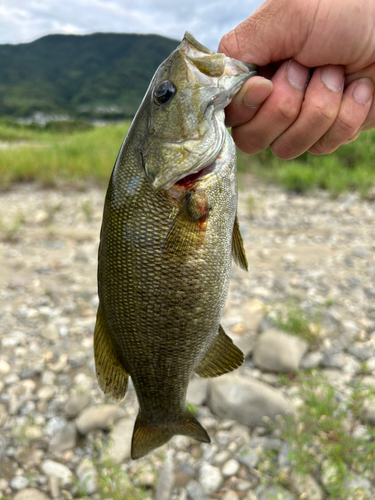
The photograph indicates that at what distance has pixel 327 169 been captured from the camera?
8.41 metres

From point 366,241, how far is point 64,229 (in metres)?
5.05

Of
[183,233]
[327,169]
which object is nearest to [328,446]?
[183,233]

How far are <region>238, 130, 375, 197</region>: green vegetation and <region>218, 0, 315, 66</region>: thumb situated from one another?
6.11 metres

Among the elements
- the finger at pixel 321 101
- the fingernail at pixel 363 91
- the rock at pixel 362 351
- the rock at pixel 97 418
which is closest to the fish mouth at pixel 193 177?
the finger at pixel 321 101

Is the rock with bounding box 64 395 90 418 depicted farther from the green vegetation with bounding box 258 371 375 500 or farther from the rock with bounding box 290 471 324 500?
the rock with bounding box 290 471 324 500

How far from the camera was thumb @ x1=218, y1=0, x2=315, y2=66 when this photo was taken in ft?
5.57

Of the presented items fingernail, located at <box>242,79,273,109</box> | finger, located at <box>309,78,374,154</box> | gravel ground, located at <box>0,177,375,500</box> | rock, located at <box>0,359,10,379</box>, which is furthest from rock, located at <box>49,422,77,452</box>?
finger, located at <box>309,78,374,154</box>

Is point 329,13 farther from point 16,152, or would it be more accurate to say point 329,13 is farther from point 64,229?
point 16,152

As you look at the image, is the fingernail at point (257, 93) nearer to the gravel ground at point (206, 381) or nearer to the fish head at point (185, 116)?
the fish head at point (185, 116)

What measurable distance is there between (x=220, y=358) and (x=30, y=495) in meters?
1.65

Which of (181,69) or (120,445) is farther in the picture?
(120,445)

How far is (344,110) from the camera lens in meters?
1.91

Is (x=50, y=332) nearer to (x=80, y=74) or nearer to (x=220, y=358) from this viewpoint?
(x=220, y=358)

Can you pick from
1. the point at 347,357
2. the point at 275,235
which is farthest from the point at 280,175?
the point at 347,357
